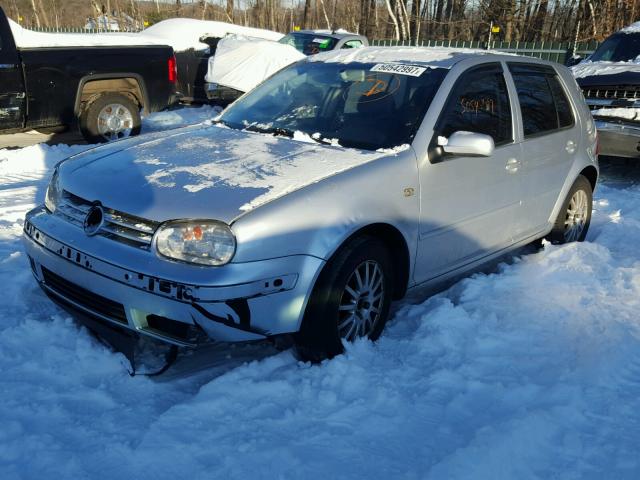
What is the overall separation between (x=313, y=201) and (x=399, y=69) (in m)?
1.52

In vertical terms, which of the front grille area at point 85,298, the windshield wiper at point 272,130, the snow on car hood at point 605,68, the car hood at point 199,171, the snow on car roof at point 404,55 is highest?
the snow on car roof at point 404,55

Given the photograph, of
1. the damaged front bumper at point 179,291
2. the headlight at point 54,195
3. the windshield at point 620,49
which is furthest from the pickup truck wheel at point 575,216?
the windshield at point 620,49

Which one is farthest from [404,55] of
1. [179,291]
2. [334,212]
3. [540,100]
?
[179,291]

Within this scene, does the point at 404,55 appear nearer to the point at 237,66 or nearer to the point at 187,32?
the point at 237,66

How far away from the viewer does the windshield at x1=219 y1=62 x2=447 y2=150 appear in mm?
3646

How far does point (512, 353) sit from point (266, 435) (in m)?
1.51

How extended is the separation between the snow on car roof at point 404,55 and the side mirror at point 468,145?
Answer: 25.3 inches

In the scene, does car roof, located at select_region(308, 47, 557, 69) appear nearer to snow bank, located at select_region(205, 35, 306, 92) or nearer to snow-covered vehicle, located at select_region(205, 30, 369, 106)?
snow-covered vehicle, located at select_region(205, 30, 369, 106)

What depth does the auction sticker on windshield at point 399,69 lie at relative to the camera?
3.93 metres

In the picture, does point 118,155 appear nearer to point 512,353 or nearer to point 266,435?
point 266,435

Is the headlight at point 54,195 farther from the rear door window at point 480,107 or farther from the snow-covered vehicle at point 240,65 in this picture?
the snow-covered vehicle at point 240,65

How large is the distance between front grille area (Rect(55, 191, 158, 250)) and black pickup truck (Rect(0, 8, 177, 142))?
5237mm

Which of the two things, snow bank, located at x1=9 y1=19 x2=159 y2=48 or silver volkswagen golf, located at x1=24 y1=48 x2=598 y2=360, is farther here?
snow bank, located at x1=9 y1=19 x2=159 y2=48

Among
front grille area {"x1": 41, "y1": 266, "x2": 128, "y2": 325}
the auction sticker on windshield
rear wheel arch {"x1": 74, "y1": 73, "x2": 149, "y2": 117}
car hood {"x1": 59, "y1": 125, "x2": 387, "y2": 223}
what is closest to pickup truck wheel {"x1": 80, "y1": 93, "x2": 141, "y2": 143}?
rear wheel arch {"x1": 74, "y1": 73, "x2": 149, "y2": 117}
